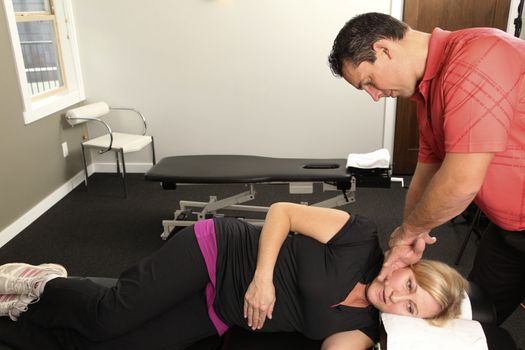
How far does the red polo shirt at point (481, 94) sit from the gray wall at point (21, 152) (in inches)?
102

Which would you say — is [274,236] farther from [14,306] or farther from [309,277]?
[14,306]

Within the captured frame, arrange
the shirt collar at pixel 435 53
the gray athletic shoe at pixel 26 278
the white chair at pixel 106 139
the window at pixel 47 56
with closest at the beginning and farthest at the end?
the shirt collar at pixel 435 53 → the gray athletic shoe at pixel 26 278 → the window at pixel 47 56 → the white chair at pixel 106 139

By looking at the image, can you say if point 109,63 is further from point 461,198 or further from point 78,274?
point 461,198

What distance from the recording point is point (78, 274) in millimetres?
2467

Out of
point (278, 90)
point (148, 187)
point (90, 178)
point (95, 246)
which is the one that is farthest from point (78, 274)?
point (278, 90)

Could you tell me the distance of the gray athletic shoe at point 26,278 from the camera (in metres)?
1.59

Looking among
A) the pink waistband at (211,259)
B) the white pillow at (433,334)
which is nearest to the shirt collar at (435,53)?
the white pillow at (433,334)

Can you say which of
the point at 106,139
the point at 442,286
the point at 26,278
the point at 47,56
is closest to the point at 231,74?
the point at 106,139

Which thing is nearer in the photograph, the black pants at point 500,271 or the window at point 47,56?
the black pants at point 500,271

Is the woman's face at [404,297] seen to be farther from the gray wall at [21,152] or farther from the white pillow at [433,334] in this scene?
the gray wall at [21,152]

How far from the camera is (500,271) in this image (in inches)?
57.5

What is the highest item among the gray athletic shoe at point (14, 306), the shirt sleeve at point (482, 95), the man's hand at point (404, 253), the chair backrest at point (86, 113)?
the shirt sleeve at point (482, 95)

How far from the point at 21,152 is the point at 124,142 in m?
0.76

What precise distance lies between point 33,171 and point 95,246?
31.8 inches
